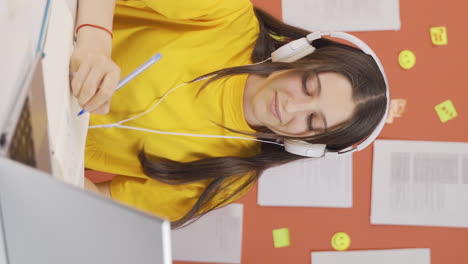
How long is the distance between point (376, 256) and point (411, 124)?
1.31 feet

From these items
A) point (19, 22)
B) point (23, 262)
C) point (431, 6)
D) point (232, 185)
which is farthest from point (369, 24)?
point (23, 262)

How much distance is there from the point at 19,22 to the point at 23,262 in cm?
28

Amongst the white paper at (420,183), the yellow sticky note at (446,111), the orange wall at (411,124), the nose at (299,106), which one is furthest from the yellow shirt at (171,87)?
the yellow sticky note at (446,111)

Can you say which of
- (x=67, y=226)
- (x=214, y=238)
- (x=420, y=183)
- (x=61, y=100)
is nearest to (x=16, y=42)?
(x=61, y=100)

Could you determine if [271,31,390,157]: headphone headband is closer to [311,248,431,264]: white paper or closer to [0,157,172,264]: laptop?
[311,248,431,264]: white paper

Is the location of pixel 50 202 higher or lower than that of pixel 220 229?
higher

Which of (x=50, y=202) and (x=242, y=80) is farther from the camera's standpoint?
(x=242, y=80)

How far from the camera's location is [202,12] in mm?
976

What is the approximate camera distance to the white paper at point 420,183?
4.46 ft

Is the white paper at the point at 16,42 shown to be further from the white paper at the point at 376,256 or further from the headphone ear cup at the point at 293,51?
the white paper at the point at 376,256

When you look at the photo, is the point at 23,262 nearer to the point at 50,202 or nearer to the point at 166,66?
the point at 50,202

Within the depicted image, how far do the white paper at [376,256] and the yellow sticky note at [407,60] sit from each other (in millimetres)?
532

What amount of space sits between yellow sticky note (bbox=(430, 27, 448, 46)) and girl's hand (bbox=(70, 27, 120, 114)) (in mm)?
1022

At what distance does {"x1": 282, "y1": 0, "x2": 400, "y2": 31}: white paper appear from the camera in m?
1.39
